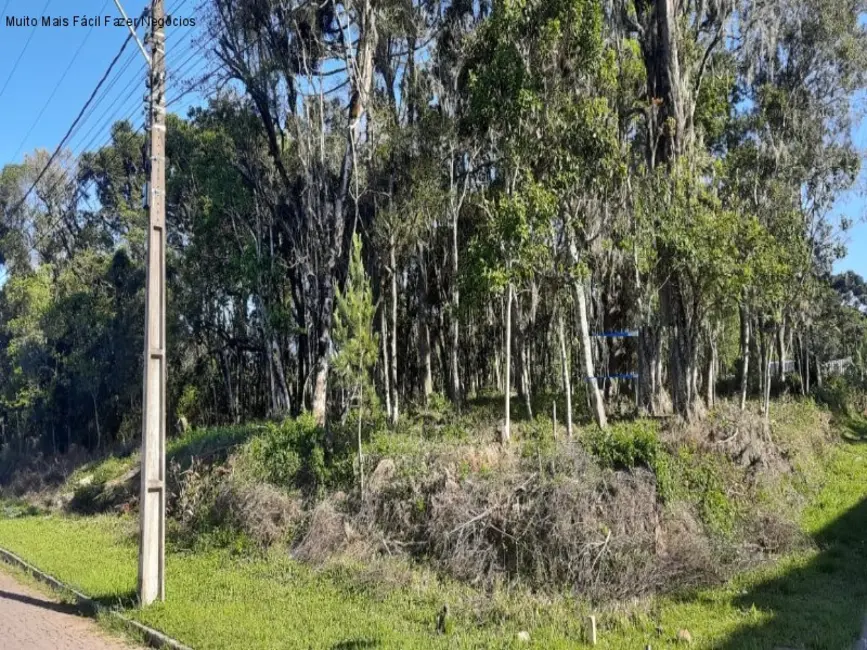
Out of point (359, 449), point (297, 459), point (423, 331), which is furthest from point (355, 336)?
point (423, 331)

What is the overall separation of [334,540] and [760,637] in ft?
23.5

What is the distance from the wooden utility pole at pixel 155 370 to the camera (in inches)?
413

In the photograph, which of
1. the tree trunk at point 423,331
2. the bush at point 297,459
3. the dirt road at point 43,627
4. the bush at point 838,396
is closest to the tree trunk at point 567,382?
the bush at point 297,459

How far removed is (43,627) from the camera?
9891mm

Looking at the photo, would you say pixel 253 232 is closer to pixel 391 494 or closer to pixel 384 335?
pixel 384 335

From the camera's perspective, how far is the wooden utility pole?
10.5 meters

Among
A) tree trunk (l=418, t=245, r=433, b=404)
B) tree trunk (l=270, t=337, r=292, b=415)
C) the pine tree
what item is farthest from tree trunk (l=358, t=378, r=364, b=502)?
tree trunk (l=270, t=337, r=292, b=415)

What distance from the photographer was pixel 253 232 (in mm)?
27312

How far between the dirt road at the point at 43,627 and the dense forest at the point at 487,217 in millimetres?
5854

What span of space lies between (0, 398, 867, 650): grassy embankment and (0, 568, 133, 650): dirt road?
534 millimetres

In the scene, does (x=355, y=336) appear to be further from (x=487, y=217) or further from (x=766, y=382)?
(x=766, y=382)

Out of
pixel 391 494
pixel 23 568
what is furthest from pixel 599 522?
pixel 23 568

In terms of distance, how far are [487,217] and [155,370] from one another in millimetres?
8859

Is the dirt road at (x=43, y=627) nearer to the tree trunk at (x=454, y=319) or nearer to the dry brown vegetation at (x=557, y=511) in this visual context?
the dry brown vegetation at (x=557, y=511)
